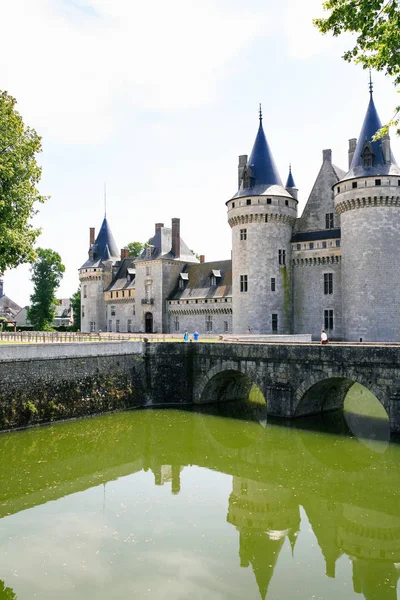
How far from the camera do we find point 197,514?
35.1 feet

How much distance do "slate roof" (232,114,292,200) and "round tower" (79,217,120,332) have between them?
67.1ft

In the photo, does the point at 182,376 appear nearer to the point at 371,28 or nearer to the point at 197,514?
the point at 197,514

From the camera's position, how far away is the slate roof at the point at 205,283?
38.8 metres

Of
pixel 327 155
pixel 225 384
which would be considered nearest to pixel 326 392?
pixel 225 384

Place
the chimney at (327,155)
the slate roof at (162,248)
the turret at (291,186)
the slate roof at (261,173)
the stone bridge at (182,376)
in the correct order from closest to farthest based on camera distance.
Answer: the stone bridge at (182,376) → the slate roof at (261,173) → the chimney at (327,155) → the turret at (291,186) → the slate roof at (162,248)

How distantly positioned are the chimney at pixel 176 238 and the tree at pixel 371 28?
33.6 m

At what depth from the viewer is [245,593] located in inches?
300

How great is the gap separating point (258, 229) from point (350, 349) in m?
16.3

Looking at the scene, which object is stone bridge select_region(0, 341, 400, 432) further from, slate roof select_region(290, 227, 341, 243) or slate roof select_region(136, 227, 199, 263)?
slate roof select_region(136, 227, 199, 263)

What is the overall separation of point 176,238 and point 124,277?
25.8 feet

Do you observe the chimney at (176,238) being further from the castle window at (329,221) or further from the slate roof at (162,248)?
the castle window at (329,221)

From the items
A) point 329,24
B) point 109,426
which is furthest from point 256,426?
point 329,24

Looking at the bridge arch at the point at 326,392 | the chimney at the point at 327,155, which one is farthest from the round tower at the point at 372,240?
the bridge arch at the point at 326,392

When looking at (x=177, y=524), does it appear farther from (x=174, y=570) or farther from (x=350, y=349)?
(x=350, y=349)
